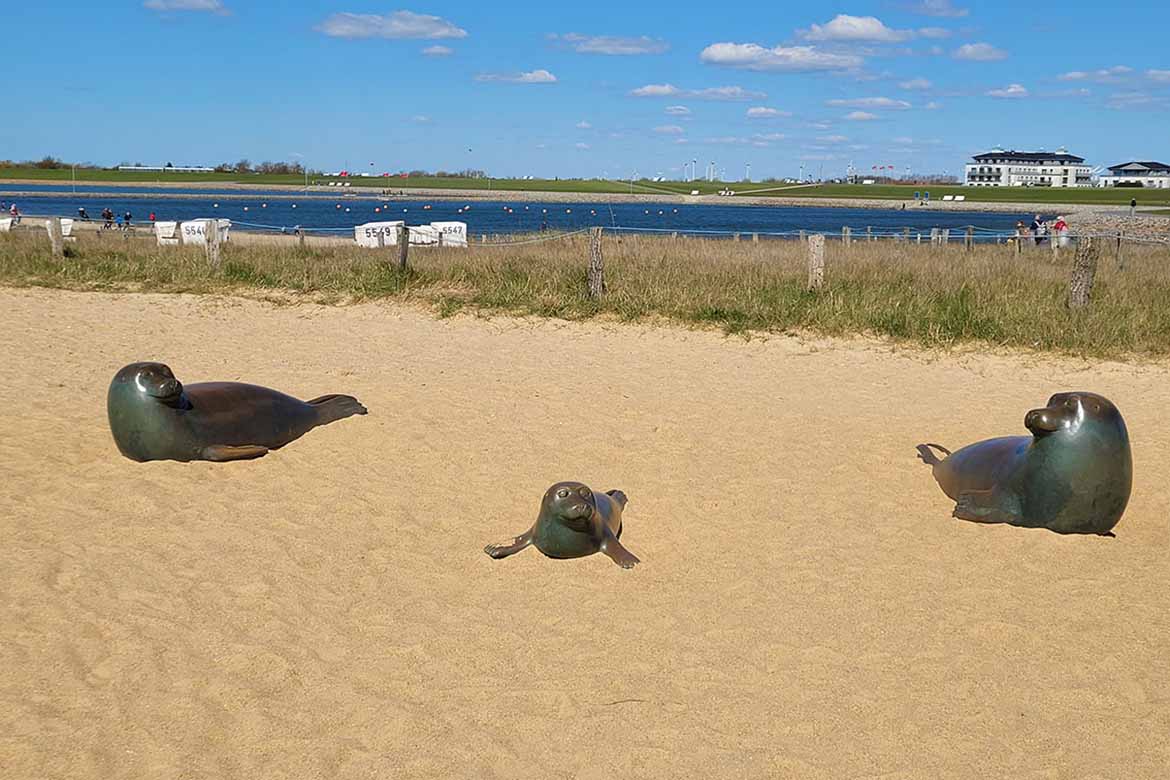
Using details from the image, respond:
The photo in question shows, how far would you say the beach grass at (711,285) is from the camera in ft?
43.6

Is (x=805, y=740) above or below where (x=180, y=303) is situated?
below

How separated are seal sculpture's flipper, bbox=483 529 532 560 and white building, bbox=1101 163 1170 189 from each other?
188928 mm

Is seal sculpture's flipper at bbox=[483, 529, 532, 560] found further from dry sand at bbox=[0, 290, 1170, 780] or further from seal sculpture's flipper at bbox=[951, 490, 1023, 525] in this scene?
seal sculpture's flipper at bbox=[951, 490, 1023, 525]

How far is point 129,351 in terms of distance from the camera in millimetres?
12727

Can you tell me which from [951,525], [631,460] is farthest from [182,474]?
[951,525]

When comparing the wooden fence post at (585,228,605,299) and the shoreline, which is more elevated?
the shoreline

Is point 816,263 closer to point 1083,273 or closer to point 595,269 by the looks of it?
point 595,269

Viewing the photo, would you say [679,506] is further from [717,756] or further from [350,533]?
[717,756]

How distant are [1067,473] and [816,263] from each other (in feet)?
29.0

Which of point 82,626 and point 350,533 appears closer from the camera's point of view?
point 82,626

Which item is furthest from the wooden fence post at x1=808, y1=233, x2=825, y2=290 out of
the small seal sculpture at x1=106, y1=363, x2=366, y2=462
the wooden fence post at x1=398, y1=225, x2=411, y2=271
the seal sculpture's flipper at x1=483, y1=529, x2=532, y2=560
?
the seal sculpture's flipper at x1=483, y1=529, x2=532, y2=560

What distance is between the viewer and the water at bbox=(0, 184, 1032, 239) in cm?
8062

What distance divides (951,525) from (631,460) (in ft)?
8.45

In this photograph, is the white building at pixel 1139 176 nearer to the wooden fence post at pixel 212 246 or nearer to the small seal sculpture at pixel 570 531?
the wooden fence post at pixel 212 246
